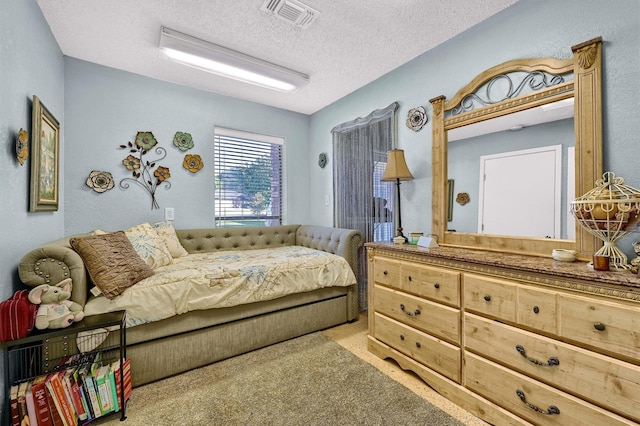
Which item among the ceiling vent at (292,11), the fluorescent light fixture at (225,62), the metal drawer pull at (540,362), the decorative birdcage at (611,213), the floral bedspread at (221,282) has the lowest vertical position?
the metal drawer pull at (540,362)

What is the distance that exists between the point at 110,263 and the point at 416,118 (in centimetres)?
260

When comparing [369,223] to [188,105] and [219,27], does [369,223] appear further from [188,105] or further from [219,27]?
[188,105]

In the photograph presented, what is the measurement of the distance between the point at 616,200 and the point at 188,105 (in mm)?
3523

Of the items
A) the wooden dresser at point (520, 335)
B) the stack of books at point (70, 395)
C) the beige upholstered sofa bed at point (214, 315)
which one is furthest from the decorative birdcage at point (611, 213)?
the stack of books at point (70, 395)

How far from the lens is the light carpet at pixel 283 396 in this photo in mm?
1496

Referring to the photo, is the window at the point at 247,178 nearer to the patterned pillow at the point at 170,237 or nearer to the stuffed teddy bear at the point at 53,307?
the patterned pillow at the point at 170,237

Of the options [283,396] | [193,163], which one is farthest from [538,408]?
[193,163]

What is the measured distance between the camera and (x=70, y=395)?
1.39 m

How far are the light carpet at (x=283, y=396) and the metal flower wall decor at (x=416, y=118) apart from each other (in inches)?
79.3

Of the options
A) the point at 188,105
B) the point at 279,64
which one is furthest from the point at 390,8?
the point at 188,105

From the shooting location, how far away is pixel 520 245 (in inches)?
67.4

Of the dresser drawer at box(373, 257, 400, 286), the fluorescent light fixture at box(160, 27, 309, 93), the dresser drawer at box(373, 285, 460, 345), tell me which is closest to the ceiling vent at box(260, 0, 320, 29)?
the fluorescent light fixture at box(160, 27, 309, 93)

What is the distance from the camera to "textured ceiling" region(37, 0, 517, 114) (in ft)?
6.04

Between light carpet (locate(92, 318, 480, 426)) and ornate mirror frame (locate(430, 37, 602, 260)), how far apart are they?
1.11m
